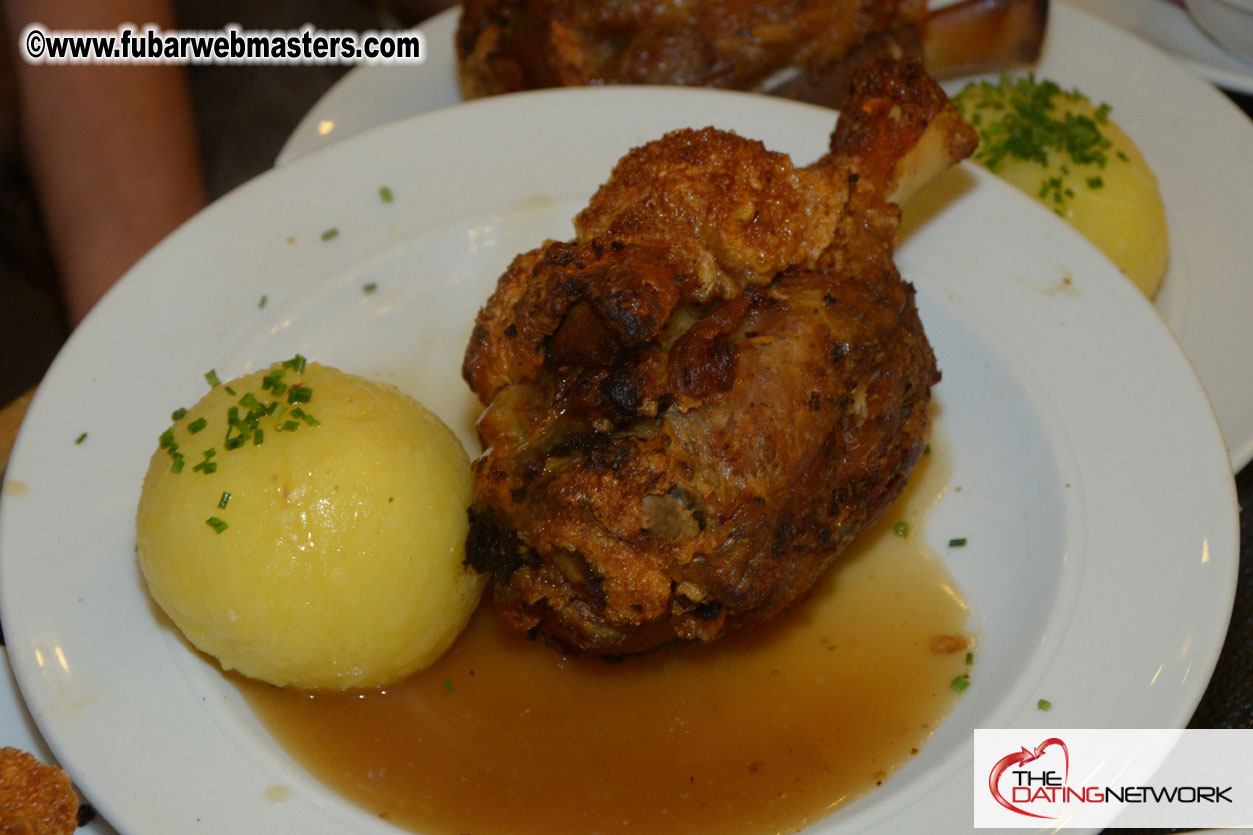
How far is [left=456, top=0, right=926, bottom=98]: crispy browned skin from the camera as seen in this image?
10.2 feet

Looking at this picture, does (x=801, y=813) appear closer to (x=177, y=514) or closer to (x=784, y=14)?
(x=177, y=514)

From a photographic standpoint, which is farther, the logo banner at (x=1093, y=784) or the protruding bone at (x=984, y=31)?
the protruding bone at (x=984, y=31)

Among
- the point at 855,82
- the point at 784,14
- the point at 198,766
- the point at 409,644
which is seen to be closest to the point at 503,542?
the point at 409,644

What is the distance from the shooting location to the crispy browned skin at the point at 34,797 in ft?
5.39

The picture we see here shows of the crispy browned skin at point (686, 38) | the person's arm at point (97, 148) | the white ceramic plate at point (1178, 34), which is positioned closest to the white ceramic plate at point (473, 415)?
the crispy browned skin at point (686, 38)

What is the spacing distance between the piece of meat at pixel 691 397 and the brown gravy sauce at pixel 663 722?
19 cm

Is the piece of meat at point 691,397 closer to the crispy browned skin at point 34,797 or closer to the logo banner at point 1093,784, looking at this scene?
the logo banner at point 1093,784

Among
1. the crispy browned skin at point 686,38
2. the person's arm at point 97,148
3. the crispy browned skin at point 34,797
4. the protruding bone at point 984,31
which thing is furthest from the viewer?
the person's arm at point 97,148

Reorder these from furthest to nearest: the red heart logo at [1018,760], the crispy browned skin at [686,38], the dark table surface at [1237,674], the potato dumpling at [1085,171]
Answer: the crispy browned skin at [686,38], the potato dumpling at [1085,171], the dark table surface at [1237,674], the red heart logo at [1018,760]

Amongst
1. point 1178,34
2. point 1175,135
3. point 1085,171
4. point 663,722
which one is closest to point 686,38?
point 1085,171

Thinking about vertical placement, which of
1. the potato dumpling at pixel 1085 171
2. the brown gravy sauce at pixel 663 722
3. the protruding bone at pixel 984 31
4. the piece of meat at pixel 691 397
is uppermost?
the protruding bone at pixel 984 31

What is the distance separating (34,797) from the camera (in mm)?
1688

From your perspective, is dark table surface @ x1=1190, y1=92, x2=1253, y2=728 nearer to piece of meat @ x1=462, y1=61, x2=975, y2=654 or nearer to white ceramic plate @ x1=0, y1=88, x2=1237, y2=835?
white ceramic plate @ x1=0, y1=88, x2=1237, y2=835

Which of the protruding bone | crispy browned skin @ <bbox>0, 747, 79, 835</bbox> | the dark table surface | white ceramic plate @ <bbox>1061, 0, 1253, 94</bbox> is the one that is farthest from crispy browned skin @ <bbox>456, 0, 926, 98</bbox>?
crispy browned skin @ <bbox>0, 747, 79, 835</bbox>
